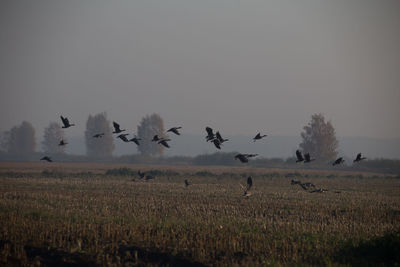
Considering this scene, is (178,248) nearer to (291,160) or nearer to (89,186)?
(89,186)

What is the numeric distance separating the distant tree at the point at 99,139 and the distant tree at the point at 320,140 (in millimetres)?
57268

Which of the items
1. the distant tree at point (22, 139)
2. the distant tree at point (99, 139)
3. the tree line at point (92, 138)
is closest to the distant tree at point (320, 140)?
the tree line at point (92, 138)

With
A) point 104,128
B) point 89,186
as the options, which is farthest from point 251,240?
point 104,128

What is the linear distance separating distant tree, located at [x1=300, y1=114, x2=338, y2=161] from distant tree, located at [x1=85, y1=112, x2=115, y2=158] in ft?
188

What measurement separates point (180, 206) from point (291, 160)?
212 ft

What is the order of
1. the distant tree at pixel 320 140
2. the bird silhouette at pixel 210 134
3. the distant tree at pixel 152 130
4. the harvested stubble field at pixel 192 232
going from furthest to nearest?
the distant tree at pixel 152 130 < the distant tree at pixel 320 140 < the bird silhouette at pixel 210 134 < the harvested stubble field at pixel 192 232

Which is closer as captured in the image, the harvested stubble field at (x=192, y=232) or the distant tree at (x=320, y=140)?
the harvested stubble field at (x=192, y=232)

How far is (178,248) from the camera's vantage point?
464 inches

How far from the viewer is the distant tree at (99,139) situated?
124188 millimetres

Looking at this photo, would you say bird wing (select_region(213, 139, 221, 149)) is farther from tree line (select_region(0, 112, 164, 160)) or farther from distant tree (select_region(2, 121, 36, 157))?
distant tree (select_region(2, 121, 36, 157))

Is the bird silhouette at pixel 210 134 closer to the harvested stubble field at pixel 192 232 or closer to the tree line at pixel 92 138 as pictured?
the harvested stubble field at pixel 192 232

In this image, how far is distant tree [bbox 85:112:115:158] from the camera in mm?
124188

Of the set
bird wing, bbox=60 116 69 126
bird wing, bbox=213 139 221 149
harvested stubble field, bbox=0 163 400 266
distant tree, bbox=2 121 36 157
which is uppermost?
distant tree, bbox=2 121 36 157

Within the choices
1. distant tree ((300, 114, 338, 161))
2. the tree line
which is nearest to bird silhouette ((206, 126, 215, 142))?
distant tree ((300, 114, 338, 161))
